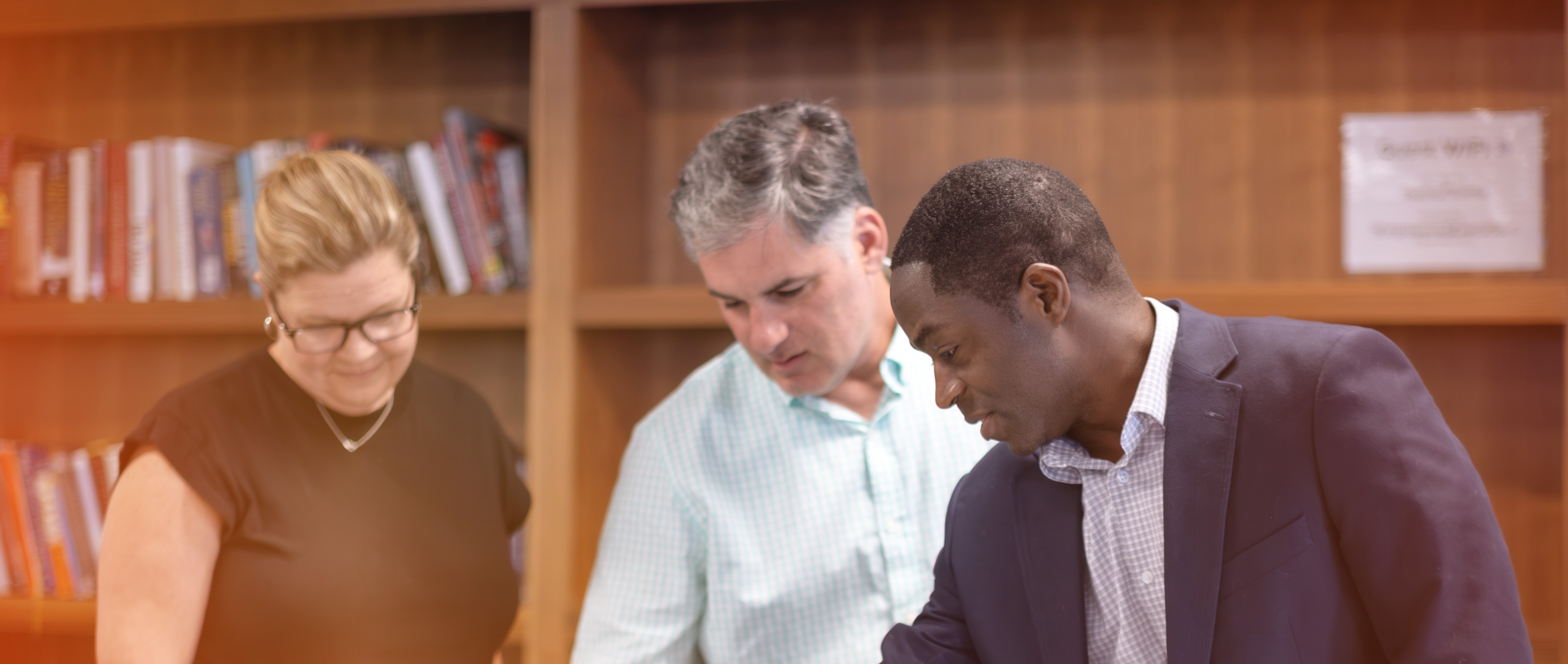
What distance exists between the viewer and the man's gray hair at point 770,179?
1.31 meters

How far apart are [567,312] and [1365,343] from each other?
52.8 inches

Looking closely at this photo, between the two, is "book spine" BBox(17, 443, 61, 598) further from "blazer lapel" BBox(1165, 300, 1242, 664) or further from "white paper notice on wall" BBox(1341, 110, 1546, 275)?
"white paper notice on wall" BBox(1341, 110, 1546, 275)

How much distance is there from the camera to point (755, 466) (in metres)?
1.52

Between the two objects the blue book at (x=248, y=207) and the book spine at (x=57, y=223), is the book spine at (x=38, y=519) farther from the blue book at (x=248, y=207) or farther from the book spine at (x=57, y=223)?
the blue book at (x=248, y=207)

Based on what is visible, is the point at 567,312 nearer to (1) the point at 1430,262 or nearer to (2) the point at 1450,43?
(1) the point at 1430,262

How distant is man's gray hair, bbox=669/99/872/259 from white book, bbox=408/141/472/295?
28.5 inches

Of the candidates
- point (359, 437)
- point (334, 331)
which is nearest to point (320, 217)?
point (334, 331)

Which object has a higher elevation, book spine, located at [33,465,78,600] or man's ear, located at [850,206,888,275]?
man's ear, located at [850,206,888,275]

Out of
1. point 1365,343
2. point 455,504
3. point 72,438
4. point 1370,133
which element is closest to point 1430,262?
point 1370,133

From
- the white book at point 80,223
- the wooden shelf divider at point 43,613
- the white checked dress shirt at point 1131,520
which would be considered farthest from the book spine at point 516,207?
the white checked dress shirt at point 1131,520

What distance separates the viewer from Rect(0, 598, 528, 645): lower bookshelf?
196cm

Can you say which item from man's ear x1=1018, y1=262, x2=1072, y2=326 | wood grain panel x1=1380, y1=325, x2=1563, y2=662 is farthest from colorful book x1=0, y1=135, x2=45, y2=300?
wood grain panel x1=1380, y1=325, x2=1563, y2=662

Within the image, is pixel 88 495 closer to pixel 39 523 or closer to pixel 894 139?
pixel 39 523

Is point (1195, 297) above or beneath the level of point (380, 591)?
above
